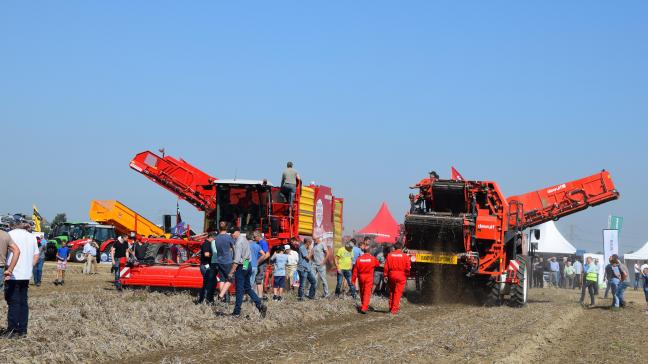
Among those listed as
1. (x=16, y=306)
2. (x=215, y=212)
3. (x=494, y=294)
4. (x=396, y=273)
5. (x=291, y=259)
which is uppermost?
(x=215, y=212)

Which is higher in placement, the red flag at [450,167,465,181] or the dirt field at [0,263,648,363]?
the red flag at [450,167,465,181]

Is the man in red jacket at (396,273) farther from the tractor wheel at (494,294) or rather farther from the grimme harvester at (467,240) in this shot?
the tractor wheel at (494,294)

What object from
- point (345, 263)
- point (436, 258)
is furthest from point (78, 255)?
point (436, 258)

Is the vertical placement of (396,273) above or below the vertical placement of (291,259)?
below

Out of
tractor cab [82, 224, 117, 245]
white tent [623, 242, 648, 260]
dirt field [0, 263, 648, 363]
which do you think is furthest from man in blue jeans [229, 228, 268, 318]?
white tent [623, 242, 648, 260]

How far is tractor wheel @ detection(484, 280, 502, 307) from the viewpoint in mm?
19672

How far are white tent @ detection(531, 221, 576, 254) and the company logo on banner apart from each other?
14770 mm

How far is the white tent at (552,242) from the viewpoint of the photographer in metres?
50.4

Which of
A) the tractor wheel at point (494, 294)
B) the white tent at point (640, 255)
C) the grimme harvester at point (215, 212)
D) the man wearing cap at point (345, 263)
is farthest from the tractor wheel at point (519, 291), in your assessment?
the white tent at point (640, 255)

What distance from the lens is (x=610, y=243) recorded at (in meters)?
35.3

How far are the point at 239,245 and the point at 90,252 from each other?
1668cm

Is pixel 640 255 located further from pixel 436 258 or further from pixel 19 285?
pixel 19 285

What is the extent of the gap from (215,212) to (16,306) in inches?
435

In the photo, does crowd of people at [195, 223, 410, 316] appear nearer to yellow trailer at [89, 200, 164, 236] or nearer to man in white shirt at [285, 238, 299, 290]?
man in white shirt at [285, 238, 299, 290]
